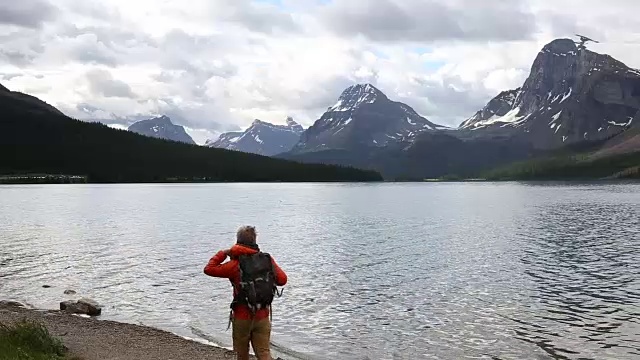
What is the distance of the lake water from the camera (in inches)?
1147

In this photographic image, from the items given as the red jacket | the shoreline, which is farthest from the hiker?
A: the shoreline

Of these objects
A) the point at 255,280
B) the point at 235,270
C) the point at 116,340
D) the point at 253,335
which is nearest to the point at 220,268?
the point at 235,270

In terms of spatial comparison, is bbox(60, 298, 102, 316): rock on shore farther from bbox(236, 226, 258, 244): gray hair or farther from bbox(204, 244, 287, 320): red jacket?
bbox(236, 226, 258, 244): gray hair

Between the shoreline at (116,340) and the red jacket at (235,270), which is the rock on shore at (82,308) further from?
the red jacket at (235,270)

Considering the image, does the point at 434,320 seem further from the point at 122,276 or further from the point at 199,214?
the point at 199,214

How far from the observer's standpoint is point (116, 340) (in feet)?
89.1

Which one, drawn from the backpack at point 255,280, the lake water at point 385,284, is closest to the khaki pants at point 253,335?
the backpack at point 255,280

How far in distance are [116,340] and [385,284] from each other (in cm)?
2206

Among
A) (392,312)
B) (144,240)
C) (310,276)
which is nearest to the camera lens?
(392,312)

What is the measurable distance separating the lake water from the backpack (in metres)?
12.3

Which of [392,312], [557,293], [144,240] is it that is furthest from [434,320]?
[144,240]

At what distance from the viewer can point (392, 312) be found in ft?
115

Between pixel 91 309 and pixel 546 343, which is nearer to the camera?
pixel 546 343

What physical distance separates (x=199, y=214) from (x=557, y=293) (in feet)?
299
